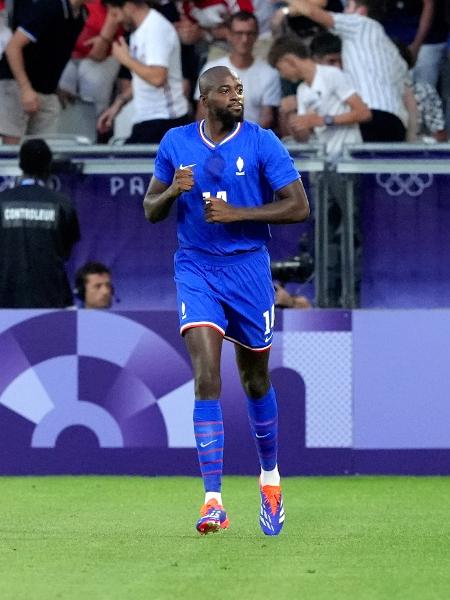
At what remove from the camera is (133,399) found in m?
11.0

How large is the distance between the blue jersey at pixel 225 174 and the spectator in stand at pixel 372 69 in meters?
4.71

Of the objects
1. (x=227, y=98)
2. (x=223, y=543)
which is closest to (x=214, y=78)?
(x=227, y=98)

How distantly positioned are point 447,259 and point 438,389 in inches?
53.0

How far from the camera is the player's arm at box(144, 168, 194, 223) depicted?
7242 millimetres

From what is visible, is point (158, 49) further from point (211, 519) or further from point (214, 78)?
point (211, 519)

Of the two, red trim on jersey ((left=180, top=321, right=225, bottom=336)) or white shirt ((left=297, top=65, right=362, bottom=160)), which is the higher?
white shirt ((left=297, top=65, right=362, bottom=160))

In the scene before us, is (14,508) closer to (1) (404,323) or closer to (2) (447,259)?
(1) (404,323)

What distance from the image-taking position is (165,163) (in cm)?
765

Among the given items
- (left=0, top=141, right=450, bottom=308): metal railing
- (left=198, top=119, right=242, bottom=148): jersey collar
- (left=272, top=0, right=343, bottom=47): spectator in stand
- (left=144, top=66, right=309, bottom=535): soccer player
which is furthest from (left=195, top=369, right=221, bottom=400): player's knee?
(left=272, top=0, right=343, bottom=47): spectator in stand

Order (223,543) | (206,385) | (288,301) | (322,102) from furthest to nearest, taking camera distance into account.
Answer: (322,102), (288,301), (206,385), (223,543)

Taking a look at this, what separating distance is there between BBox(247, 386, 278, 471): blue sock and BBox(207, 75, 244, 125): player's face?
145 cm

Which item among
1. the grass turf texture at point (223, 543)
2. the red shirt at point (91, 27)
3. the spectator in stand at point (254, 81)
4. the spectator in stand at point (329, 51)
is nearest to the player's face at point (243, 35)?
the spectator in stand at point (254, 81)

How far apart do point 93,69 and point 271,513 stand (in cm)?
674

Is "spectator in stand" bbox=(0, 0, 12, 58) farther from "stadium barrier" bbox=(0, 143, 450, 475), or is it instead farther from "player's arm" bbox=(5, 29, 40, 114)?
"stadium barrier" bbox=(0, 143, 450, 475)
